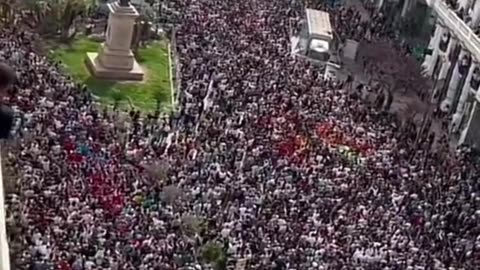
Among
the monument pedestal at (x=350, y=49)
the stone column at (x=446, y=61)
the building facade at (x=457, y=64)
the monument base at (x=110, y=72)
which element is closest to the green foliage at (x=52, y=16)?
the monument base at (x=110, y=72)

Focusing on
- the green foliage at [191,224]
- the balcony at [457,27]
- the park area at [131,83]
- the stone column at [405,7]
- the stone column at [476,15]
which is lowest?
the park area at [131,83]

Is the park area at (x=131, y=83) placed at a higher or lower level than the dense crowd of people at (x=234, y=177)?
lower

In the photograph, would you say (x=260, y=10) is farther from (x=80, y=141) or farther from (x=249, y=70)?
(x=80, y=141)

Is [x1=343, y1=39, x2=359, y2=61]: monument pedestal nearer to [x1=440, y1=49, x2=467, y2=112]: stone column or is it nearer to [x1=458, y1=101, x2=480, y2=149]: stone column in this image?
[x1=440, y1=49, x2=467, y2=112]: stone column

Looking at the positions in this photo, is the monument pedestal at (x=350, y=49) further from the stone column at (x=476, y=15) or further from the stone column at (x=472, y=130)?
the stone column at (x=472, y=130)

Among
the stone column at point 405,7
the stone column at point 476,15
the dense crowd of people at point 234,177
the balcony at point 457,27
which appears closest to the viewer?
the dense crowd of people at point 234,177

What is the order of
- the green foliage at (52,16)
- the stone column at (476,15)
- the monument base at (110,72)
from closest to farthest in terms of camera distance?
the monument base at (110,72) → the green foliage at (52,16) → the stone column at (476,15)

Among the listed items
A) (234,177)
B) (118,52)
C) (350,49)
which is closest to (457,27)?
(350,49)

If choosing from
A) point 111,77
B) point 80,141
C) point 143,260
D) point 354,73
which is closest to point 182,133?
point 80,141

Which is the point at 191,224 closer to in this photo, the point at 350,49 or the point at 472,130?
the point at 472,130
